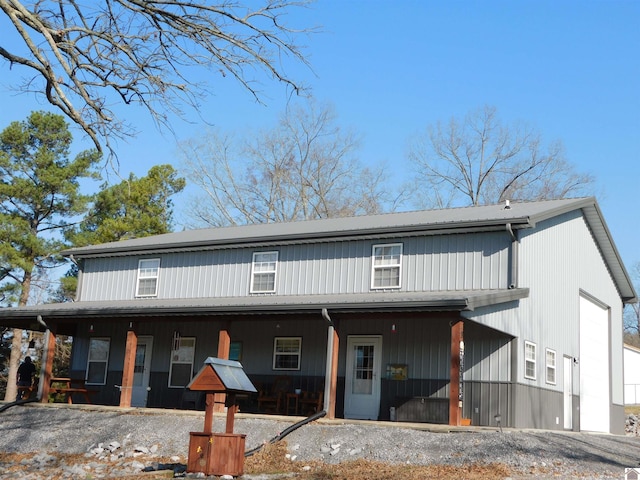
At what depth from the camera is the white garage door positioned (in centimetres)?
2353

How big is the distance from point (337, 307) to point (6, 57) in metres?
11.0

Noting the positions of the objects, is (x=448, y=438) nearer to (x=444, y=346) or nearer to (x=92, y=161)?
(x=444, y=346)

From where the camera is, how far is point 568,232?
22.7m

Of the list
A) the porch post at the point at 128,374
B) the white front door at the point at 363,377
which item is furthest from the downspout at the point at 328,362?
the porch post at the point at 128,374

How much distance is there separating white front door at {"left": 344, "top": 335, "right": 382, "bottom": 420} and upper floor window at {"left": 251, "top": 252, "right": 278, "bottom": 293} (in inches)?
125

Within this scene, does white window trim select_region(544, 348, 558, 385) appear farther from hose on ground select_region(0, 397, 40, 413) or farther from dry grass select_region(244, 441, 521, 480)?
hose on ground select_region(0, 397, 40, 413)

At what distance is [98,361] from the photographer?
2516cm

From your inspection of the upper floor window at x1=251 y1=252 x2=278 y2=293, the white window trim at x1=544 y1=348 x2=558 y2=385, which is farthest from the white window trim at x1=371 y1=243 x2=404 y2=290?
the white window trim at x1=544 y1=348 x2=558 y2=385

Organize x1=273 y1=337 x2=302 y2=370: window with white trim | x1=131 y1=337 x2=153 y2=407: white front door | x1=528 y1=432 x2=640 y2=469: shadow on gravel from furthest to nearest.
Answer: x1=131 y1=337 x2=153 y2=407: white front door → x1=273 y1=337 x2=302 y2=370: window with white trim → x1=528 y1=432 x2=640 y2=469: shadow on gravel

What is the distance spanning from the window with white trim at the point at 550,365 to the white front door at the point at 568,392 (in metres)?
0.85

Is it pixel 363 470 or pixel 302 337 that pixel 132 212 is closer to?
pixel 302 337

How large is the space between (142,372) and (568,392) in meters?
12.5

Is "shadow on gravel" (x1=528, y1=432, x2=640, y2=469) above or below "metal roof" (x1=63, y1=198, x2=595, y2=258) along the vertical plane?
below

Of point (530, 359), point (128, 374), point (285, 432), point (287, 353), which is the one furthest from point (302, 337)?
point (530, 359)
